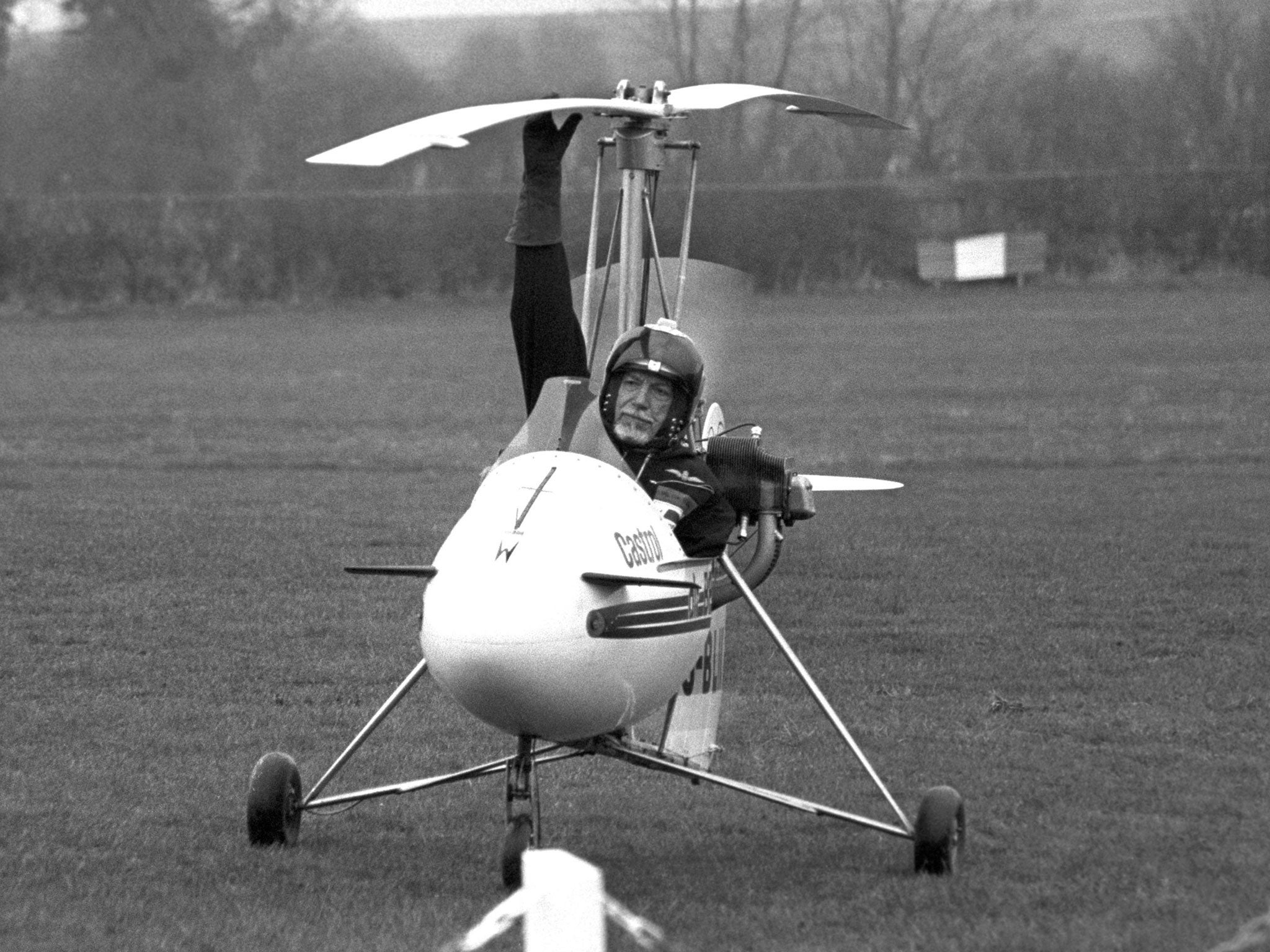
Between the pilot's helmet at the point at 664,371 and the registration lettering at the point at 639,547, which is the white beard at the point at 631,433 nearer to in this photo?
the pilot's helmet at the point at 664,371

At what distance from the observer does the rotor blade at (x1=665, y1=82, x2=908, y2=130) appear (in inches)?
244

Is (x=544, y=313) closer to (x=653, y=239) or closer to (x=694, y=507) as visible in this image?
(x=653, y=239)

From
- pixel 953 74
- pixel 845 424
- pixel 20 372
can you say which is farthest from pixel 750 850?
pixel 953 74

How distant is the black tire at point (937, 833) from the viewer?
18.1ft

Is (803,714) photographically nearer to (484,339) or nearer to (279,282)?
(484,339)

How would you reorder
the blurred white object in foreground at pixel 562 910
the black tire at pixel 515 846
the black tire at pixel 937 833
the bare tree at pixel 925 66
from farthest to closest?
the bare tree at pixel 925 66, the black tire at pixel 937 833, the black tire at pixel 515 846, the blurred white object in foreground at pixel 562 910

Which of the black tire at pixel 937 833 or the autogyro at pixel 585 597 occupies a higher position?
the autogyro at pixel 585 597

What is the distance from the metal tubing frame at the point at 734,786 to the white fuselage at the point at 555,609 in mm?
225

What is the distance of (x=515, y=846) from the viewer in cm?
513

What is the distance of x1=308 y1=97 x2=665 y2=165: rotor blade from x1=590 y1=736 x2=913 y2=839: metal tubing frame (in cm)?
176

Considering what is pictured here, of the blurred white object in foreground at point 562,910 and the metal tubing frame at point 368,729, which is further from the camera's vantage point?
the metal tubing frame at point 368,729

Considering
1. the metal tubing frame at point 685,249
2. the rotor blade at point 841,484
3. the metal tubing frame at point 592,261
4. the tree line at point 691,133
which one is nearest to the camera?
the rotor blade at point 841,484

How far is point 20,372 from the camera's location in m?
25.5

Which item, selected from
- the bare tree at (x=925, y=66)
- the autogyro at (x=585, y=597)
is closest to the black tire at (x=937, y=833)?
the autogyro at (x=585, y=597)
